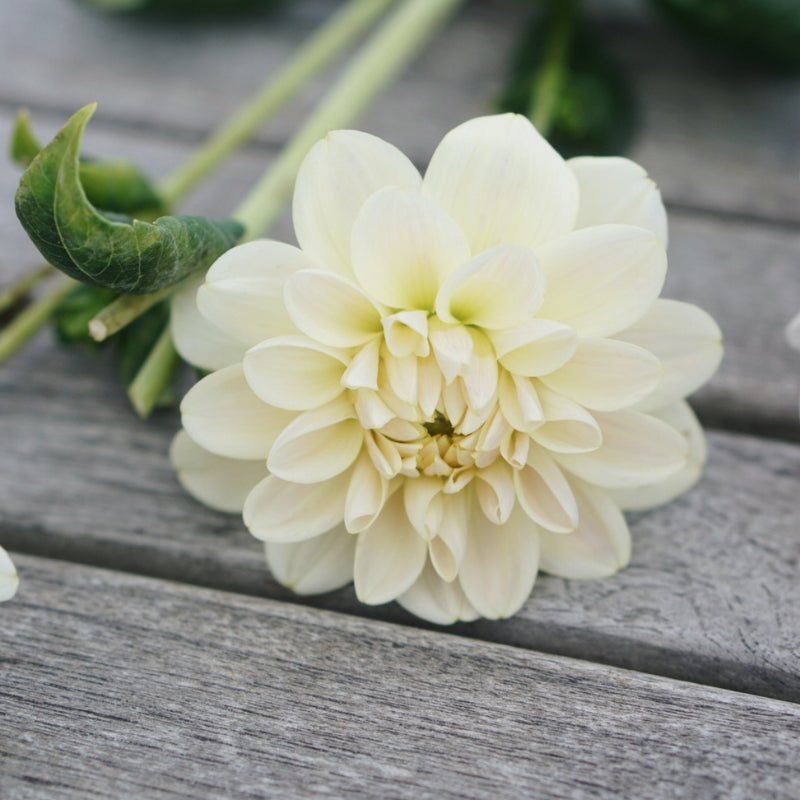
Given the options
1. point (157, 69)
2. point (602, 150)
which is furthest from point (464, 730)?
point (157, 69)

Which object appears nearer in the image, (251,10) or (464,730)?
(464,730)

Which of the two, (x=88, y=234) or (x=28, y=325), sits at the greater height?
(x=88, y=234)

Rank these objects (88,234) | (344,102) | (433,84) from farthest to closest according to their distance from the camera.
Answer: (433,84)
(344,102)
(88,234)

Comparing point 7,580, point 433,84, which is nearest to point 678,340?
point 7,580

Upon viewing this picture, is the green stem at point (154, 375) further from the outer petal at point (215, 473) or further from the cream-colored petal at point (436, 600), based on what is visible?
the cream-colored petal at point (436, 600)

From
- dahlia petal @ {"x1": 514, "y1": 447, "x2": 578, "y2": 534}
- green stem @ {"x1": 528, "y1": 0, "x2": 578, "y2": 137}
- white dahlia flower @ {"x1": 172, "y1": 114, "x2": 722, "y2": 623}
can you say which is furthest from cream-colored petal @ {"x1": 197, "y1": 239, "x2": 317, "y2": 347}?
green stem @ {"x1": 528, "y1": 0, "x2": 578, "y2": 137}

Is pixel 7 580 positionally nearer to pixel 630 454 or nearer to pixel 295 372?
pixel 295 372

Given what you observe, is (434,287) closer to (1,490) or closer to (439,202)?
(439,202)
